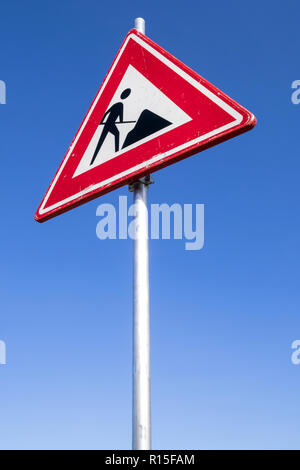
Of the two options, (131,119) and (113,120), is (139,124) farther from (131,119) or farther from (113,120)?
(113,120)

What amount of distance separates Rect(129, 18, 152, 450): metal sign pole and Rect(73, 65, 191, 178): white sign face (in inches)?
8.1

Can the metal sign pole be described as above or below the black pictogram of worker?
below

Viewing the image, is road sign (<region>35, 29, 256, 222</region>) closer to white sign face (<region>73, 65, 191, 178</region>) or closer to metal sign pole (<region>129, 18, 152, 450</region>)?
white sign face (<region>73, 65, 191, 178</region>)

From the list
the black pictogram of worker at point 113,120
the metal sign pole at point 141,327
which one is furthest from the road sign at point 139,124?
the metal sign pole at point 141,327

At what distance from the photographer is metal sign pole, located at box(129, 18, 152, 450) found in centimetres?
144

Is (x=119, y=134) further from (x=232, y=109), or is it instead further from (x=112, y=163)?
(x=232, y=109)

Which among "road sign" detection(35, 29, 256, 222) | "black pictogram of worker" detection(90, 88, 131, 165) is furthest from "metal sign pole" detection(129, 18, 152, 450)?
"black pictogram of worker" detection(90, 88, 131, 165)

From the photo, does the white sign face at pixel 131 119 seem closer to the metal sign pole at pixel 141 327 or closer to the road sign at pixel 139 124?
the road sign at pixel 139 124

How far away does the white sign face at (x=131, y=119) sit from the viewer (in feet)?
6.09

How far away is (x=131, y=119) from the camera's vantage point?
1.94m

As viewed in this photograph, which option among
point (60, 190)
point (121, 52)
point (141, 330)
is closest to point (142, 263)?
point (141, 330)

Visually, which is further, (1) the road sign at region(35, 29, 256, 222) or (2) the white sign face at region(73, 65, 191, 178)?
(2) the white sign face at region(73, 65, 191, 178)

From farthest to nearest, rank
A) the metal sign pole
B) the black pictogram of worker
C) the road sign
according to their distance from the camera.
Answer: the black pictogram of worker, the road sign, the metal sign pole

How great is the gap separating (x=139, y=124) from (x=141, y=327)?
0.85 metres
